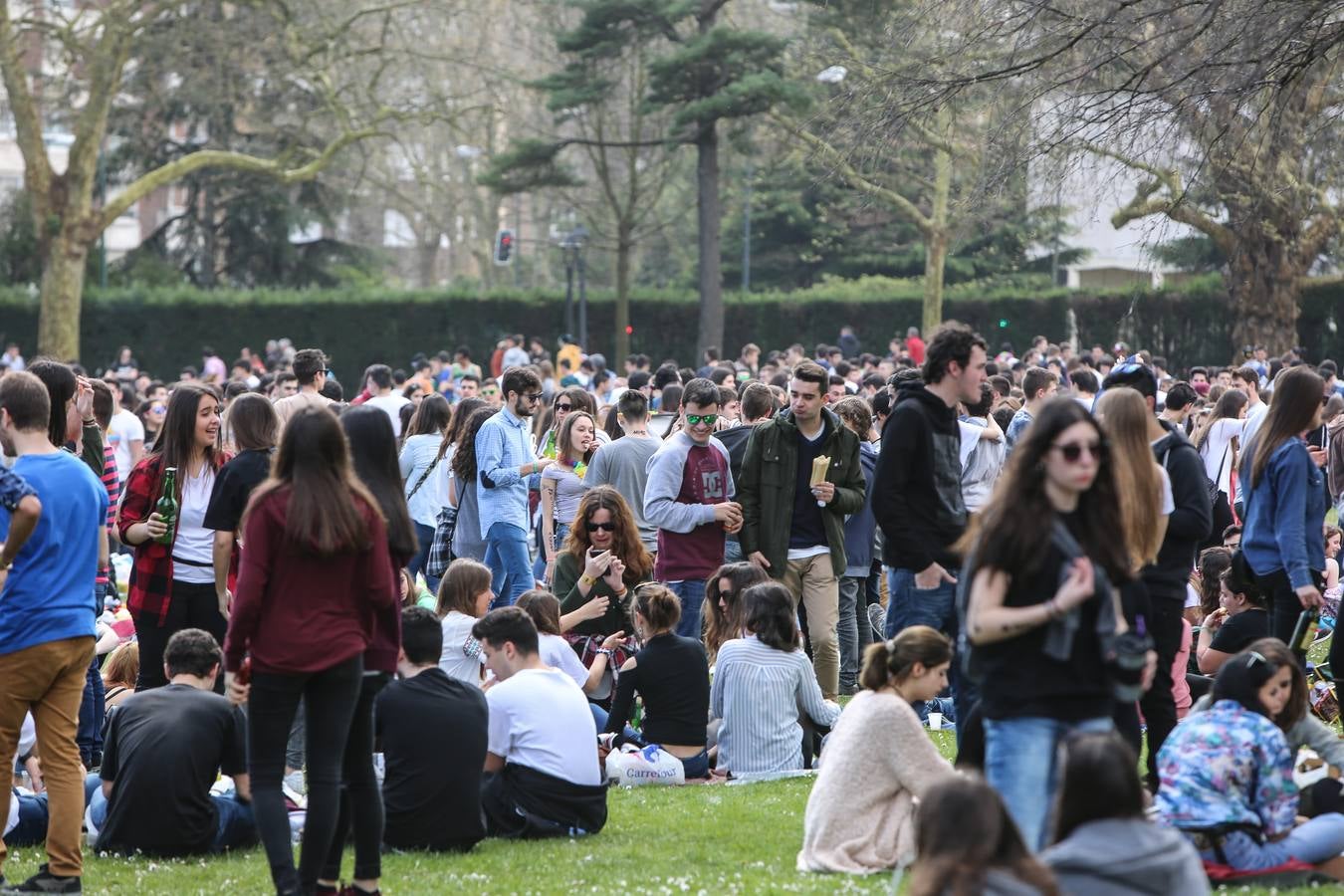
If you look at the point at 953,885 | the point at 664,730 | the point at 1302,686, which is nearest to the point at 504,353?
the point at 664,730

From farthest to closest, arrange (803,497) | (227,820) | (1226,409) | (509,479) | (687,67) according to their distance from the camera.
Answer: (687,67)
(1226,409)
(509,479)
(803,497)
(227,820)

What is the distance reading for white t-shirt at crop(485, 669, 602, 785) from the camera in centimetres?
760

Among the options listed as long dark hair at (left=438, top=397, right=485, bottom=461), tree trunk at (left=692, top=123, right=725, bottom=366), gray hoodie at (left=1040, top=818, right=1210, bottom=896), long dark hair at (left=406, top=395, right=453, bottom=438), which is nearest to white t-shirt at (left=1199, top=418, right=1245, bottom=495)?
long dark hair at (left=438, top=397, right=485, bottom=461)

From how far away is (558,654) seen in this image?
343 inches

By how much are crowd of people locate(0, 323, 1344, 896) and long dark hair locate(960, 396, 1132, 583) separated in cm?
1

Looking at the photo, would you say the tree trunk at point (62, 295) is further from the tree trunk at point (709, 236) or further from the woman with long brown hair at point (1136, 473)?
the woman with long brown hair at point (1136, 473)

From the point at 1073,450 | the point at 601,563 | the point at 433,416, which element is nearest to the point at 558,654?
the point at 601,563

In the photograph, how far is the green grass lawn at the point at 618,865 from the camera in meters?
6.52

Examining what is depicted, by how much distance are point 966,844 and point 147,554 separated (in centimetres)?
547

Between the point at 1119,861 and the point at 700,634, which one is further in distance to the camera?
the point at 700,634

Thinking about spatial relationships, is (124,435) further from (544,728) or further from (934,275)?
(934,275)

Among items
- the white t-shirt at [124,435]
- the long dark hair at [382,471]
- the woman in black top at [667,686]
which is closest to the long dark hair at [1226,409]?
the woman in black top at [667,686]

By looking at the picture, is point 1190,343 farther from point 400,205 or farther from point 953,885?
point 953,885

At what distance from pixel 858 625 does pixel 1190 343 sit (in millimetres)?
33955
